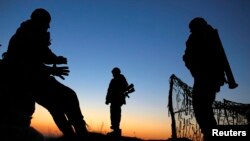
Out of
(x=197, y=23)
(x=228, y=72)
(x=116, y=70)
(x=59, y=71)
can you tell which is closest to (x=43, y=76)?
(x=59, y=71)

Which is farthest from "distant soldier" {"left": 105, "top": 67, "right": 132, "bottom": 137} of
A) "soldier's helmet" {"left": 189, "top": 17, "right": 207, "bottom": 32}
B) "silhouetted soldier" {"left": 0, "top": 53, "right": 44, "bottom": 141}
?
"silhouetted soldier" {"left": 0, "top": 53, "right": 44, "bottom": 141}

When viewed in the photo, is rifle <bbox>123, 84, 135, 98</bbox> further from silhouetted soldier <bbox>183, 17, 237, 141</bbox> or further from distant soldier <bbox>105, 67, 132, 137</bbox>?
silhouetted soldier <bbox>183, 17, 237, 141</bbox>

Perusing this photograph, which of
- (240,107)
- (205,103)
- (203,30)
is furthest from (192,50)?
(240,107)

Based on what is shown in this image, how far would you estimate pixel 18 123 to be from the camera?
9.34ft

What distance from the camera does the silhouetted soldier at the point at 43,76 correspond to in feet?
11.3

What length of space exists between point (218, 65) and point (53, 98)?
2.73m

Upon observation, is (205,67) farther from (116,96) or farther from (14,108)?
(116,96)

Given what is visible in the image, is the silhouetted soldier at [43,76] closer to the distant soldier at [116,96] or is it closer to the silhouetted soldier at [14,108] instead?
the silhouetted soldier at [14,108]

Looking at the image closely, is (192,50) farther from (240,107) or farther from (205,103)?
A: (240,107)

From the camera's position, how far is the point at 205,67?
4.69 metres

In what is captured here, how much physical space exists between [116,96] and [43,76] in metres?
6.61

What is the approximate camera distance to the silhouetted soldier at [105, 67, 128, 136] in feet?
32.2

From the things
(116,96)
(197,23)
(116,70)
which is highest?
(116,70)

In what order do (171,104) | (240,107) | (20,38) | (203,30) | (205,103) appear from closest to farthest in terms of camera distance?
(20,38) < (205,103) < (203,30) < (171,104) < (240,107)
